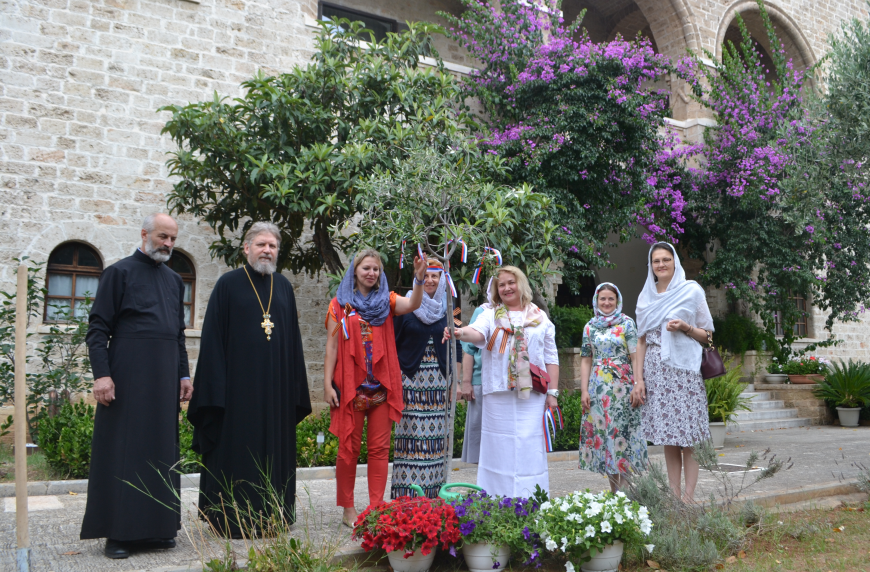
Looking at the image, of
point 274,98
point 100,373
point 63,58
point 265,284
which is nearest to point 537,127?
point 274,98

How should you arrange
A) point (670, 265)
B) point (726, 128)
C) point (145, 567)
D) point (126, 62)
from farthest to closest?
point (726, 128) < point (126, 62) < point (670, 265) < point (145, 567)

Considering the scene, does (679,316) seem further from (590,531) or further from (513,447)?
(590,531)

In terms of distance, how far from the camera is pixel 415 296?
4219 mm

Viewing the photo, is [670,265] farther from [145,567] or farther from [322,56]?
[322,56]

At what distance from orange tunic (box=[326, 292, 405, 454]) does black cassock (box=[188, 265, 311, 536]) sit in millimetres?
301

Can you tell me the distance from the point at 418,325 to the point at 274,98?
15.3ft

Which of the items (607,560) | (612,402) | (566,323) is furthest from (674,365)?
(566,323)

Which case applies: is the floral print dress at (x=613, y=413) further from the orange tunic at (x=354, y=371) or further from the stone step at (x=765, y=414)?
the stone step at (x=765, y=414)

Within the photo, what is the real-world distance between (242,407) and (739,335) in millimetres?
12718

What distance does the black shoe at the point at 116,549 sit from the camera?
3.63 meters

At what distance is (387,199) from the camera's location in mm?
4461

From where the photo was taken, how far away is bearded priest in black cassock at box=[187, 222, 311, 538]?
13.0 ft

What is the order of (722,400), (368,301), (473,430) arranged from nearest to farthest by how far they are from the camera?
(368,301), (473,430), (722,400)

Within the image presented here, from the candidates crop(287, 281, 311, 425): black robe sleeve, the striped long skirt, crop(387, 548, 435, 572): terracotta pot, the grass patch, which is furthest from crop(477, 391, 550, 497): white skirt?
the grass patch
